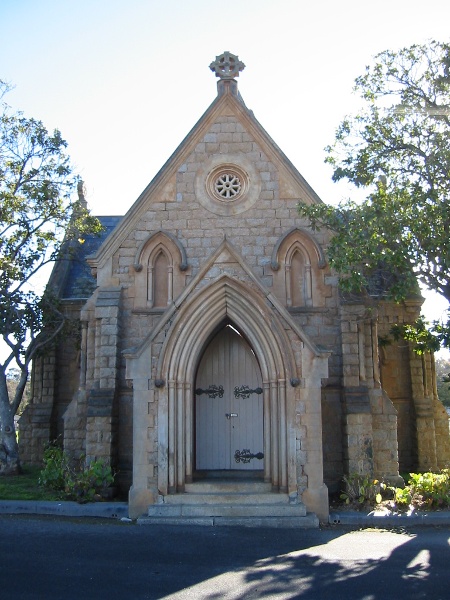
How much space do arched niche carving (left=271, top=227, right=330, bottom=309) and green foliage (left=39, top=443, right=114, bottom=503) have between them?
16.3ft

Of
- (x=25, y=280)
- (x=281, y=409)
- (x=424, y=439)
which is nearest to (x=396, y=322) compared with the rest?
(x=424, y=439)

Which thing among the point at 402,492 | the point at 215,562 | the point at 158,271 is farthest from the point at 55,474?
the point at 402,492

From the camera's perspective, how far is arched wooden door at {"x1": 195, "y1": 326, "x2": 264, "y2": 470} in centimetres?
1286

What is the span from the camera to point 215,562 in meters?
8.28

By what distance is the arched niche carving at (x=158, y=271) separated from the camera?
13383 millimetres

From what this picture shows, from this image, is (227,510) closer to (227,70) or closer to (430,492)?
(430,492)

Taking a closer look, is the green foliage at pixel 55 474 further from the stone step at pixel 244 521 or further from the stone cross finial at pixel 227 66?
the stone cross finial at pixel 227 66

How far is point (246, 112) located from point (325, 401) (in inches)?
252

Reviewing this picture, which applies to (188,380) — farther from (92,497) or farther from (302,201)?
(302,201)

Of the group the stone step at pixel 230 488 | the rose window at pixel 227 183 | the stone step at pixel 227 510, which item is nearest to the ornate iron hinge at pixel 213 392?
the stone step at pixel 230 488

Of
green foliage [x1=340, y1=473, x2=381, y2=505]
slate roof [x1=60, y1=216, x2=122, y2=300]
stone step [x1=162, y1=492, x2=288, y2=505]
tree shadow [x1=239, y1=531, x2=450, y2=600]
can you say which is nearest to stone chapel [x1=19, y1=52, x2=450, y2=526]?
stone step [x1=162, y1=492, x2=288, y2=505]

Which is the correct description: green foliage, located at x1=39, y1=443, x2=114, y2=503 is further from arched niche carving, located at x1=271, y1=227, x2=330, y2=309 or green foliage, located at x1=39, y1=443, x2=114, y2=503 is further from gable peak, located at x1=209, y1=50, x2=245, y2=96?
gable peak, located at x1=209, y1=50, x2=245, y2=96

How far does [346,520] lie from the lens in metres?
10.9

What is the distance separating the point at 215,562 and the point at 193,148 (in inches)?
344
